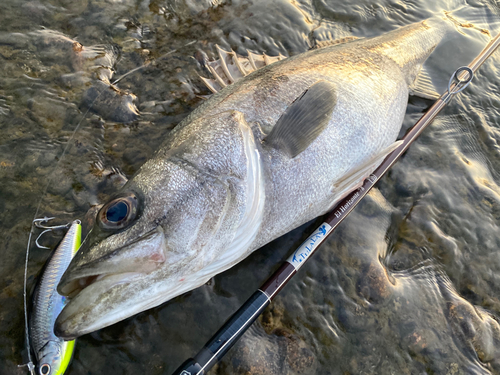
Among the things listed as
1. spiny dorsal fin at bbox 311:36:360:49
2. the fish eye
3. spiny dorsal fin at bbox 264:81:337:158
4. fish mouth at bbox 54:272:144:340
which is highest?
spiny dorsal fin at bbox 311:36:360:49

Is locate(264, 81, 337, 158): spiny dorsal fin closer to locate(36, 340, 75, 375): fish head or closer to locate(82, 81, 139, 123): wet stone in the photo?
locate(82, 81, 139, 123): wet stone

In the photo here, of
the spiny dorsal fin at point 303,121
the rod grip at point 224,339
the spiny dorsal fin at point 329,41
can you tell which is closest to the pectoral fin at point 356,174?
the spiny dorsal fin at point 303,121

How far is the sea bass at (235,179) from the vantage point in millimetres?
1476

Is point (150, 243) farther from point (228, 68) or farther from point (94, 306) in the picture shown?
point (228, 68)

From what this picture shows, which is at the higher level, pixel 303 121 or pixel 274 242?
pixel 303 121

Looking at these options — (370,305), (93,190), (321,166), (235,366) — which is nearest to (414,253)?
(370,305)

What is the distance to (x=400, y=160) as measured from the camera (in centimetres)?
300

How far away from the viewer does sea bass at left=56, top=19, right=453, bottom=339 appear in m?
1.48

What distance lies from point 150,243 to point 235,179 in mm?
595

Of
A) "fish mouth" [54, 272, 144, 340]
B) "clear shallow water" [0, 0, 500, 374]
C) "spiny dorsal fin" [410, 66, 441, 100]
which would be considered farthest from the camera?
"spiny dorsal fin" [410, 66, 441, 100]

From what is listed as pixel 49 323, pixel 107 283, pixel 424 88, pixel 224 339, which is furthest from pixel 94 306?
pixel 424 88

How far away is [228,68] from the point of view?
3031 mm

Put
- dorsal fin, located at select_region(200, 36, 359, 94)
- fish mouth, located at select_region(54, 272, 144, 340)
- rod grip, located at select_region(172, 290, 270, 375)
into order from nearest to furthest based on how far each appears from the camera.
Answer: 1. fish mouth, located at select_region(54, 272, 144, 340)
2. rod grip, located at select_region(172, 290, 270, 375)
3. dorsal fin, located at select_region(200, 36, 359, 94)

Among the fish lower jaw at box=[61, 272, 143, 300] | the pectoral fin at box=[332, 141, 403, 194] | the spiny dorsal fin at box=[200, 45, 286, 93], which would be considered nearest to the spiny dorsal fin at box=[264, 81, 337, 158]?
the pectoral fin at box=[332, 141, 403, 194]
